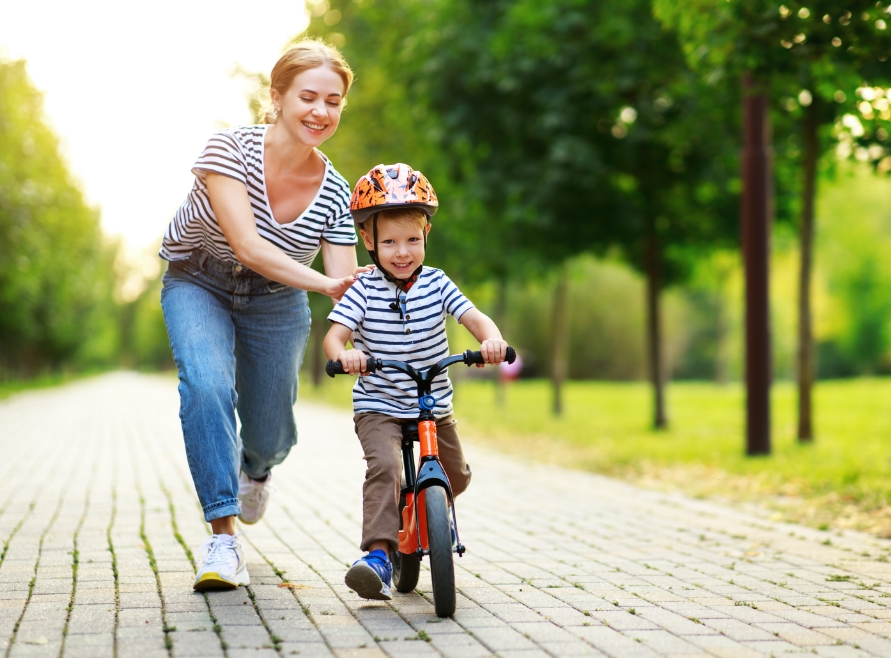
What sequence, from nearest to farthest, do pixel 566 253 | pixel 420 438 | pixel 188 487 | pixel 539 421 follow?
→ 1. pixel 420 438
2. pixel 188 487
3. pixel 566 253
4. pixel 539 421

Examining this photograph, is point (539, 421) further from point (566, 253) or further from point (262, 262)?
point (262, 262)

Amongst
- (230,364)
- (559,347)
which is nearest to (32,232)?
(559,347)

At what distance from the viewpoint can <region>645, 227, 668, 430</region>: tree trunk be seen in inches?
551

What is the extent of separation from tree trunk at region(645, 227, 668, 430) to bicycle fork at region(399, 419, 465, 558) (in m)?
10.3

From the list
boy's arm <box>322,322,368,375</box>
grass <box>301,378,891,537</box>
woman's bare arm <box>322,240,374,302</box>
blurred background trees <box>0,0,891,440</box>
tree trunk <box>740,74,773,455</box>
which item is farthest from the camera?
tree trunk <box>740,74,773,455</box>

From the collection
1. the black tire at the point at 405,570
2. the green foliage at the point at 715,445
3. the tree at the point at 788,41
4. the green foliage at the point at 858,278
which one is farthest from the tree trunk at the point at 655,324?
the green foliage at the point at 858,278

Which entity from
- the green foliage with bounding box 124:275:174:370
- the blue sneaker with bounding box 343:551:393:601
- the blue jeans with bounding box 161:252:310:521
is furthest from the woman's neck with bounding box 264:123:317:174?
the green foliage with bounding box 124:275:174:370

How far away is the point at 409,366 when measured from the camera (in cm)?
382

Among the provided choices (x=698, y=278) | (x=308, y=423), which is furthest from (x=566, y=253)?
(x=308, y=423)

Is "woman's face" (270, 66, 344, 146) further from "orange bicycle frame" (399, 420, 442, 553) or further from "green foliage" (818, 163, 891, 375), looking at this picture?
"green foliage" (818, 163, 891, 375)

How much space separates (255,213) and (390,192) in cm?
71

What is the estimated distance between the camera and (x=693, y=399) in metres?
23.4

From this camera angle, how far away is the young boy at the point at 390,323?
3.88m

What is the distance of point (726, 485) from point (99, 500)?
4845 millimetres
